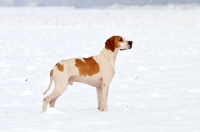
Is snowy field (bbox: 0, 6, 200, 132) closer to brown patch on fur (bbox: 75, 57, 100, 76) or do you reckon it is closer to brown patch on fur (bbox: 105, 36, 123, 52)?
brown patch on fur (bbox: 75, 57, 100, 76)

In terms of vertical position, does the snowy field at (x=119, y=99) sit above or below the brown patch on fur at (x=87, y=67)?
below

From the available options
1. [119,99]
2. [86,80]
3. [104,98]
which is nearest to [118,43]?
[86,80]

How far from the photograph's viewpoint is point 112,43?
7.68 m

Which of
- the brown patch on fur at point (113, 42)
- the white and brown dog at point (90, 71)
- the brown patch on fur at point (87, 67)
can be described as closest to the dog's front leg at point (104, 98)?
the white and brown dog at point (90, 71)

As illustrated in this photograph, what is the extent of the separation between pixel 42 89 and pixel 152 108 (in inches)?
122

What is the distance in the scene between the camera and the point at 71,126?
6391 millimetres

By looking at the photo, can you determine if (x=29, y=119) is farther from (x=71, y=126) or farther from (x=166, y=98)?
(x=166, y=98)

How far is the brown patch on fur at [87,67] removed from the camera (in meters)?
7.50

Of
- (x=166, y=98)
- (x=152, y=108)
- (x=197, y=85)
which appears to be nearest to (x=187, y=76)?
(x=197, y=85)

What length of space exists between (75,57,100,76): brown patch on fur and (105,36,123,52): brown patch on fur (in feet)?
1.03

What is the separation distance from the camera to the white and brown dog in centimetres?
737

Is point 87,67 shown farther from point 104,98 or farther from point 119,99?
point 119,99

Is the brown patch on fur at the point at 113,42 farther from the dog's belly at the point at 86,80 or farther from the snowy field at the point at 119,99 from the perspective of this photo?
the snowy field at the point at 119,99

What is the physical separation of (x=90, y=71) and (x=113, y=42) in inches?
21.4
